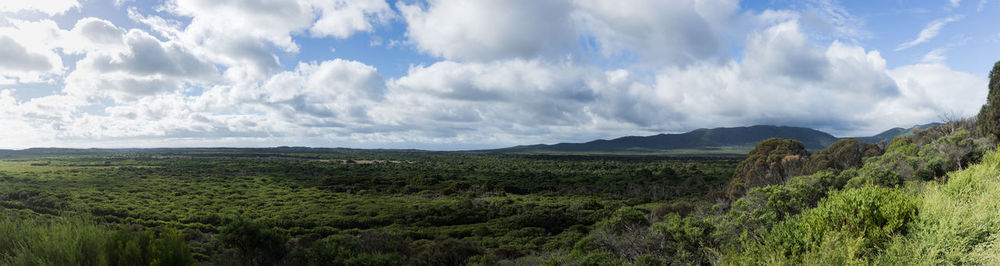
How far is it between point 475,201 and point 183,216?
83.5 feet

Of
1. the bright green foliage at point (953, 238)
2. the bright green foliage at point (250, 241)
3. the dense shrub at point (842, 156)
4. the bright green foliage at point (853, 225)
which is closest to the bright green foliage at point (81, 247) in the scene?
the bright green foliage at point (250, 241)

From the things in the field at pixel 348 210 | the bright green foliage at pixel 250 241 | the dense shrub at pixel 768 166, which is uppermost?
the dense shrub at pixel 768 166

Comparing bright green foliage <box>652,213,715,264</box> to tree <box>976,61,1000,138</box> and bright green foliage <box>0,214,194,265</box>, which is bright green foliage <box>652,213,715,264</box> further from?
tree <box>976,61,1000,138</box>

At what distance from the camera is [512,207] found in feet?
130

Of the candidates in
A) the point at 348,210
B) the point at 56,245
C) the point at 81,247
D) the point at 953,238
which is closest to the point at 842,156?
the point at 953,238

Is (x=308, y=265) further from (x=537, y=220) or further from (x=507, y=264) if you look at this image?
(x=537, y=220)

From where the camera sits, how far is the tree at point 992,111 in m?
21.9

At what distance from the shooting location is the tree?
2194 cm

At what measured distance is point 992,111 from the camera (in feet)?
74.2

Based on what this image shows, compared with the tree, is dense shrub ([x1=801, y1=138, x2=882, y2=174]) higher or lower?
lower

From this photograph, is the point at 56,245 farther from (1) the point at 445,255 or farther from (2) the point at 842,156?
(2) the point at 842,156

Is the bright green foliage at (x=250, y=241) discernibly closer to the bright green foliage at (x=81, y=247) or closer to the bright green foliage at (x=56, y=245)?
the bright green foliage at (x=81, y=247)

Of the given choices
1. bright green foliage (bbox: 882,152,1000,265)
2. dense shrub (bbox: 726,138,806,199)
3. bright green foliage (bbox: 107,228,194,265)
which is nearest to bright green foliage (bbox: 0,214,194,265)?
bright green foliage (bbox: 107,228,194,265)

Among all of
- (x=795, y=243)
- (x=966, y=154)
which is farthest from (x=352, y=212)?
(x=966, y=154)
